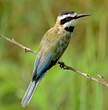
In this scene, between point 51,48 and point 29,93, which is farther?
point 51,48

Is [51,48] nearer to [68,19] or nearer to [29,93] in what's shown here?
[68,19]

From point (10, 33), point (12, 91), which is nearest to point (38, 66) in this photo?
point (12, 91)

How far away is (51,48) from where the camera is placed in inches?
171

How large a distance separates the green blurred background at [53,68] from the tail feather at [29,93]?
0.17 ft

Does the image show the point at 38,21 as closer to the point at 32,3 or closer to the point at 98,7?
the point at 32,3

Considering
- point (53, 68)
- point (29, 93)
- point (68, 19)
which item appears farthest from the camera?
point (68, 19)

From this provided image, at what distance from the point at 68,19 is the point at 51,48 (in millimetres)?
489

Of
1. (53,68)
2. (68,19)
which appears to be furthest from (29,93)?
(68,19)

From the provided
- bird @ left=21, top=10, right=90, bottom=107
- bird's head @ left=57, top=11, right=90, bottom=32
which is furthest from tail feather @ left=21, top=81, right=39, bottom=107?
bird's head @ left=57, top=11, right=90, bottom=32

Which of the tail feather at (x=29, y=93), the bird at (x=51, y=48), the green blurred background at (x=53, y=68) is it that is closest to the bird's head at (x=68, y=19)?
the bird at (x=51, y=48)

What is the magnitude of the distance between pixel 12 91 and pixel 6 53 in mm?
1708

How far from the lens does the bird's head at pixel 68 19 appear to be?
178 inches

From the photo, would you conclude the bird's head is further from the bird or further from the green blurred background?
the green blurred background

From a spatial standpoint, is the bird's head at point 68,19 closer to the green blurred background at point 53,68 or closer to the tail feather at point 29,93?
the green blurred background at point 53,68
